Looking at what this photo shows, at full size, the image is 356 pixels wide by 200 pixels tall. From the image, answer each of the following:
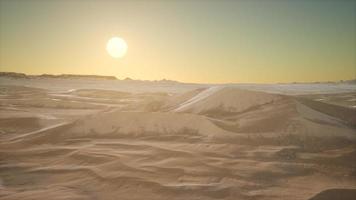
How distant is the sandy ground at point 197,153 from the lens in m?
5.65

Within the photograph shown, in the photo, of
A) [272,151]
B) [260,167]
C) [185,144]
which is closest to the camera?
[260,167]

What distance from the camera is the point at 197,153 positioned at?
26.6 ft

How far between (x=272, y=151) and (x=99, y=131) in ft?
16.9

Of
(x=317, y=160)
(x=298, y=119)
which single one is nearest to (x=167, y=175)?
(x=317, y=160)

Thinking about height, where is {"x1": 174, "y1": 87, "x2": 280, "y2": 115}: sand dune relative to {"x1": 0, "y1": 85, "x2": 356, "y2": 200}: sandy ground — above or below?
above

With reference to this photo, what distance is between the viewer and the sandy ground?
565 cm

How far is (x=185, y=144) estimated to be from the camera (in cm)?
913

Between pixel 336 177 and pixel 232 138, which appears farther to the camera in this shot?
pixel 232 138

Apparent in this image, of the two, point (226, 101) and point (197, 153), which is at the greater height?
point (226, 101)

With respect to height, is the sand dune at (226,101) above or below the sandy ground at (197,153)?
above

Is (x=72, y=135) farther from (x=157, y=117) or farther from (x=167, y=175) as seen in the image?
(x=167, y=175)

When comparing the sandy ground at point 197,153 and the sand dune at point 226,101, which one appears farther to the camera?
the sand dune at point 226,101

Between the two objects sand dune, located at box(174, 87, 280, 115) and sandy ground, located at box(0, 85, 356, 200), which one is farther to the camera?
sand dune, located at box(174, 87, 280, 115)

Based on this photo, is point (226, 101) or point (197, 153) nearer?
point (197, 153)
